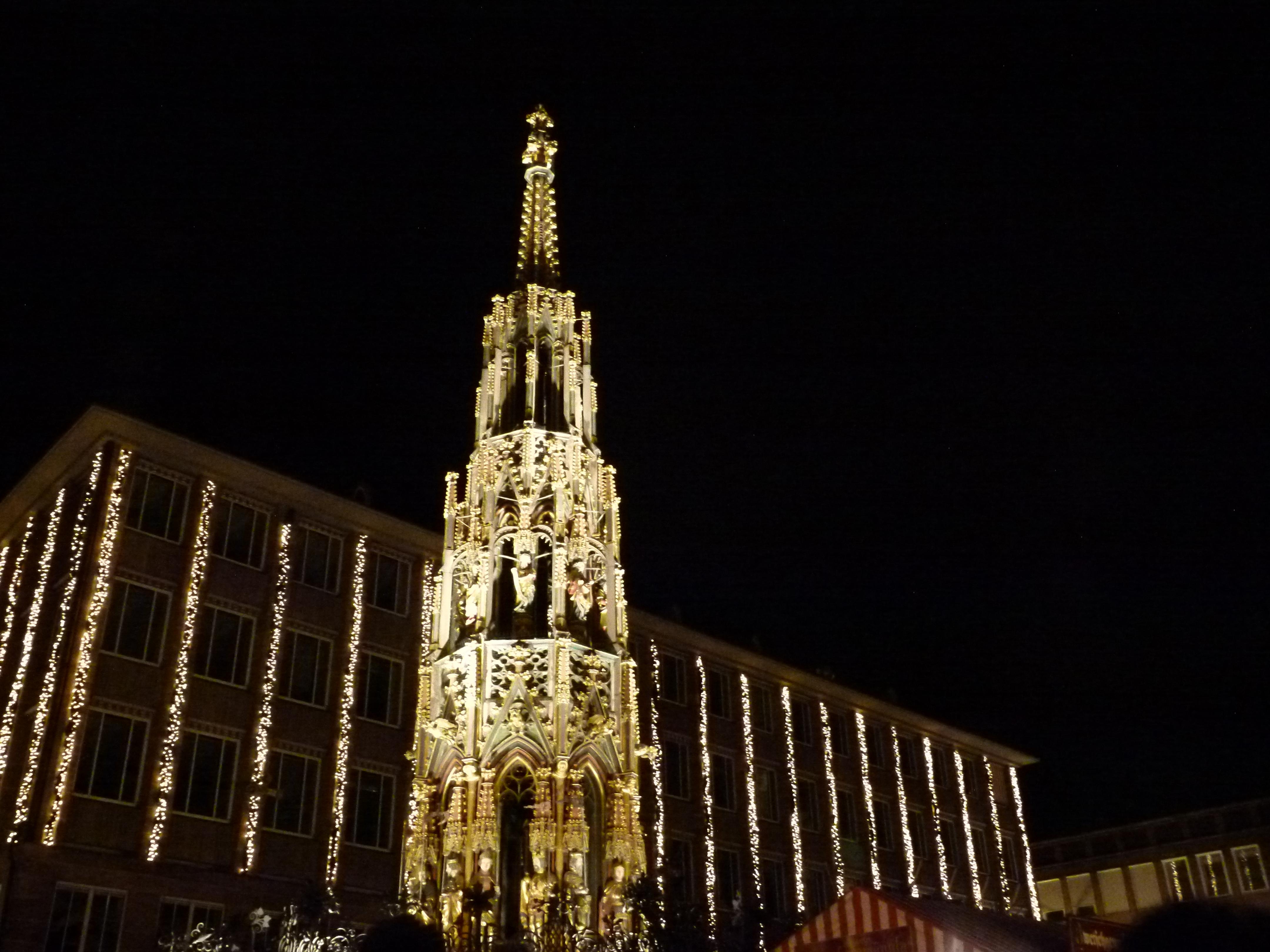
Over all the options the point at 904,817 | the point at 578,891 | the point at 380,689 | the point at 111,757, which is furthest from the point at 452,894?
the point at 904,817

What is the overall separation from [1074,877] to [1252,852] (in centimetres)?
856

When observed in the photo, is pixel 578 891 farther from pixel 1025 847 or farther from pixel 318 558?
pixel 1025 847

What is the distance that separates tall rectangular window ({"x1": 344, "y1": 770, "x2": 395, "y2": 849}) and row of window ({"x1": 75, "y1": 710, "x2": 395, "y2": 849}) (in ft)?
0.06

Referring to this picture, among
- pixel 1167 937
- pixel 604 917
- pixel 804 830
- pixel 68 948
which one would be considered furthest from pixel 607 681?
pixel 804 830

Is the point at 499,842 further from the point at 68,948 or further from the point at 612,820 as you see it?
the point at 68,948

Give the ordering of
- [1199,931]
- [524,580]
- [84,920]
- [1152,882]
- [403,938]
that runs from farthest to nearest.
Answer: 1. [1152,882]
2. [84,920]
3. [524,580]
4. [403,938]
5. [1199,931]

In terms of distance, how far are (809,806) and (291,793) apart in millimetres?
21307

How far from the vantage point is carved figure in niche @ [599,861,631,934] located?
1435cm

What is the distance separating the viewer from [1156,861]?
5569 cm

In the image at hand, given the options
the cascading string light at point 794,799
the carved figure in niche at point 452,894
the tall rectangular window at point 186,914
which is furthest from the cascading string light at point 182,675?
the cascading string light at point 794,799

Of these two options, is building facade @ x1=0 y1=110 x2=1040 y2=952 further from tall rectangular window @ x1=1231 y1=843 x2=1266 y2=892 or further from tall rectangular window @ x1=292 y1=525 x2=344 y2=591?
tall rectangular window @ x1=1231 y1=843 x2=1266 y2=892

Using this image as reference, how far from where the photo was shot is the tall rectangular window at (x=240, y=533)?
33594 millimetres

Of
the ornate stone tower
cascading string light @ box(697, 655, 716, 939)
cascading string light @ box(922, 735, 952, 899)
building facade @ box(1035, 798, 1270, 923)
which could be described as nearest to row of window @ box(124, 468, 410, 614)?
cascading string light @ box(697, 655, 716, 939)

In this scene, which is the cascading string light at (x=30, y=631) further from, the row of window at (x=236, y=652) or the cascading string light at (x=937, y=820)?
the cascading string light at (x=937, y=820)
